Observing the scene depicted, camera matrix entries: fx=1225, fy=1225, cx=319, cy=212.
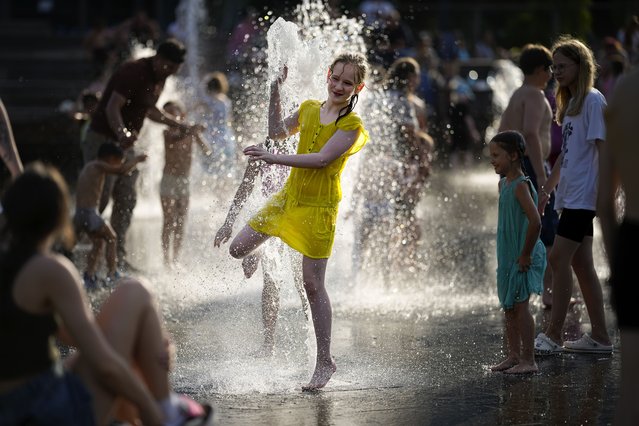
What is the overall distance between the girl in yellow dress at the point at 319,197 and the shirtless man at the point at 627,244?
222 cm

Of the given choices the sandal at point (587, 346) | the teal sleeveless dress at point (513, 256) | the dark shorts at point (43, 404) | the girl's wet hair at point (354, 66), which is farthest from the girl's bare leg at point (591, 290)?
the dark shorts at point (43, 404)

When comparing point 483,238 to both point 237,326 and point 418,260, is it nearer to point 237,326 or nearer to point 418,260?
point 418,260

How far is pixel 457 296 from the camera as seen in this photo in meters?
8.98

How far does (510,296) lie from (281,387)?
51.6 inches

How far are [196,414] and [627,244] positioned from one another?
152 cm

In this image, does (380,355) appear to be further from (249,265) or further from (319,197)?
(319,197)

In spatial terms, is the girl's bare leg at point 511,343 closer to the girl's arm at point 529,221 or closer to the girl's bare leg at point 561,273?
the girl's arm at point 529,221

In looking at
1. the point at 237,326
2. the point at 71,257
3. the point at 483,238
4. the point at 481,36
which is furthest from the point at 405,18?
the point at 237,326

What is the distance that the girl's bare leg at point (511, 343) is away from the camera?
21.2ft

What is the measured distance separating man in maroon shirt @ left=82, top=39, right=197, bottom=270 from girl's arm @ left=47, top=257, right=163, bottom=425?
5792 mm

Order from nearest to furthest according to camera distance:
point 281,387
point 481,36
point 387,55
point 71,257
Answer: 1. point 281,387
2. point 71,257
3. point 387,55
4. point 481,36

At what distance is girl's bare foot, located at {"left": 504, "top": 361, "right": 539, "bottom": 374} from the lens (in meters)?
6.39

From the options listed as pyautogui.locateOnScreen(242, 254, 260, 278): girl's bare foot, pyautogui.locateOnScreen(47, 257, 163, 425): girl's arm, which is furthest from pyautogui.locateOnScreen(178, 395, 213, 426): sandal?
pyautogui.locateOnScreen(242, 254, 260, 278): girl's bare foot

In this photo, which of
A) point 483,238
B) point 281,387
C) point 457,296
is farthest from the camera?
point 483,238
